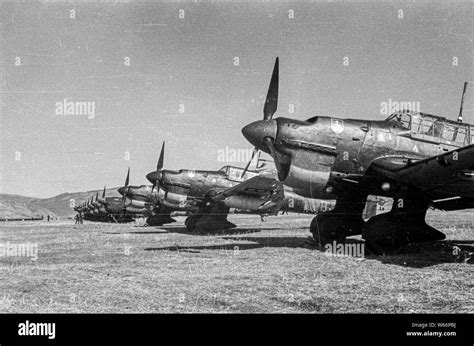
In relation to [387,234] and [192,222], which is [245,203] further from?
[387,234]

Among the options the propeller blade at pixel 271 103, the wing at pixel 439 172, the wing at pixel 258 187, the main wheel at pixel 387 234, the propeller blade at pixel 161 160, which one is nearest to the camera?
the wing at pixel 439 172

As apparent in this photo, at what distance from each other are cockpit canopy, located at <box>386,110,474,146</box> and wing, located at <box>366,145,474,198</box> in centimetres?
147

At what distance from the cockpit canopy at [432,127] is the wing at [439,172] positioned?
1.47 m

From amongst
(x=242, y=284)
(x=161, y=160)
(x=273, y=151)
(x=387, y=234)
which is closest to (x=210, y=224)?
(x=161, y=160)

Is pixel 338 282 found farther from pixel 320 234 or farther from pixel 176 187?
pixel 176 187

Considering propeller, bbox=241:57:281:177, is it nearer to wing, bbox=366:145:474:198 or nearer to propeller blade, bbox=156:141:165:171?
wing, bbox=366:145:474:198

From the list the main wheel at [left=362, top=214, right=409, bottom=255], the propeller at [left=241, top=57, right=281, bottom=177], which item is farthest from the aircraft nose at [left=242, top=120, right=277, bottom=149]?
the main wheel at [left=362, top=214, right=409, bottom=255]

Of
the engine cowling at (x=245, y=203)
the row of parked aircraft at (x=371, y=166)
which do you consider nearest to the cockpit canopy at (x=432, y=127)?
the row of parked aircraft at (x=371, y=166)

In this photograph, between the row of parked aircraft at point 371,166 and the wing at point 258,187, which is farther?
the wing at point 258,187

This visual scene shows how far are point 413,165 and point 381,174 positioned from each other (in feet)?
4.13

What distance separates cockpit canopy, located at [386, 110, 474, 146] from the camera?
11.4 meters

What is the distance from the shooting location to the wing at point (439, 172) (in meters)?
8.34

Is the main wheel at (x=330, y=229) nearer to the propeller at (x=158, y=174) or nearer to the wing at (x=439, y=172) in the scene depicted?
the wing at (x=439, y=172)
